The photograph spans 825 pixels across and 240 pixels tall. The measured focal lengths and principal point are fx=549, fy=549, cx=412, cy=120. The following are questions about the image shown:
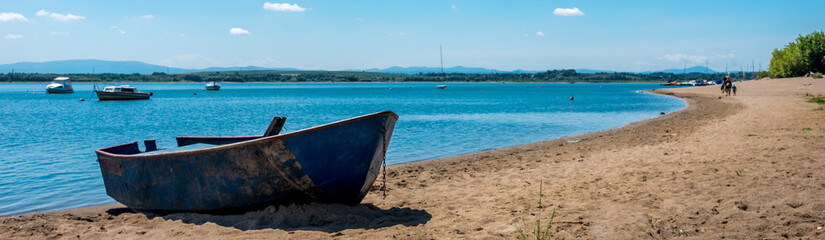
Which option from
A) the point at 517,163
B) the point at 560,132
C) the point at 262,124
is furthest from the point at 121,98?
the point at 517,163

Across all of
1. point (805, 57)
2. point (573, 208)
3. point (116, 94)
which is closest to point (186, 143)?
point (573, 208)

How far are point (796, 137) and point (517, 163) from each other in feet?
18.6

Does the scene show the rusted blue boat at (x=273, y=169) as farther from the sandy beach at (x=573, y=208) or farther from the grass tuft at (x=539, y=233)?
the grass tuft at (x=539, y=233)

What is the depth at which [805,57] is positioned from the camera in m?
67.8

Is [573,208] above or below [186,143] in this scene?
below

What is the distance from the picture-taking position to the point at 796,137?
11.3 meters

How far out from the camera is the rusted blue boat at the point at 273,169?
274 inches

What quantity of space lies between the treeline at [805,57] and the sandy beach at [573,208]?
70.3 metres

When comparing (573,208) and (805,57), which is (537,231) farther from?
(805,57)

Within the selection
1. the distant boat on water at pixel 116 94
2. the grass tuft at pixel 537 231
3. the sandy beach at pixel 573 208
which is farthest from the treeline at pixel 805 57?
the distant boat on water at pixel 116 94

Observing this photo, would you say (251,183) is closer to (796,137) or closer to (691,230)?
(691,230)

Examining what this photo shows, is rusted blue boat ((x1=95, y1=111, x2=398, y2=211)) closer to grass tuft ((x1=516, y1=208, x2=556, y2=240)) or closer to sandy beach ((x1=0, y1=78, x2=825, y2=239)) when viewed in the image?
sandy beach ((x1=0, y1=78, x2=825, y2=239))

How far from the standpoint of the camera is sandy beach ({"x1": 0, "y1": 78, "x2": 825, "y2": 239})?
5938 millimetres

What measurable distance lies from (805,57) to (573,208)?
7704 cm
